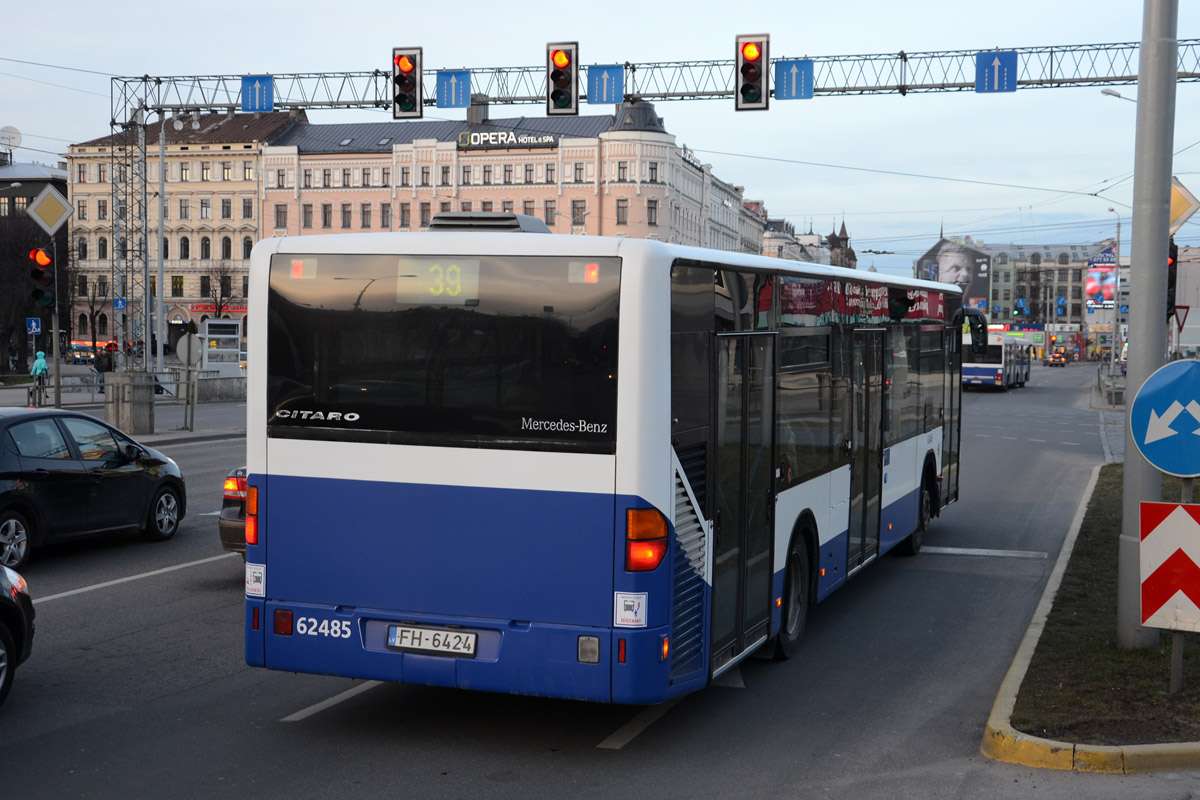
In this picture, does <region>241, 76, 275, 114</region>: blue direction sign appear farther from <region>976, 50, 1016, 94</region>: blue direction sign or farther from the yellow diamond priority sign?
<region>976, 50, 1016, 94</region>: blue direction sign

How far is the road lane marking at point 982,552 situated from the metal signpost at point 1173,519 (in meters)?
6.34

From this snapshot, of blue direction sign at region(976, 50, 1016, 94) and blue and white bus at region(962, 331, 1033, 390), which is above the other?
blue direction sign at region(976, 50, 1016, 94)

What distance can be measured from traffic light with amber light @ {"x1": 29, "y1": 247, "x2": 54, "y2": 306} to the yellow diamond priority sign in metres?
1.09

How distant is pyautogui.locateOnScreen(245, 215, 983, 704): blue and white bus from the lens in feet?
20.8

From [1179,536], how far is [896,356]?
4.67 metres

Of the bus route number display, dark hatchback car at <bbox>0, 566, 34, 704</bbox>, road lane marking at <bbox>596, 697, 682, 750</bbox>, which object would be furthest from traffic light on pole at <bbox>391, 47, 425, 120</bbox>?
road lane marking at <bbox>596, 697, 682, 750</bbox>

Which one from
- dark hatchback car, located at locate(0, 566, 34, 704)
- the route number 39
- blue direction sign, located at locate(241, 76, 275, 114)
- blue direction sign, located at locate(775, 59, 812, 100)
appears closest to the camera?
the route number 39

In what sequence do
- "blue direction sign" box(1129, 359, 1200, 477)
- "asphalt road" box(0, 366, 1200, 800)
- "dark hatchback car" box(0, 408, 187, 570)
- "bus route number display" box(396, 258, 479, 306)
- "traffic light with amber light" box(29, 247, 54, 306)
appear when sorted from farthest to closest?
"traffic light with amber light" box(29, 247, 54, 306) < "dark hatchback car" box(0, 408, 187, 570) < "blue direction sign" box(1129, 359, 1200, 477) < "bus route number display" box(396, 258, 479, 306) < "asphalt road" box(0, 366, 1200, 800)

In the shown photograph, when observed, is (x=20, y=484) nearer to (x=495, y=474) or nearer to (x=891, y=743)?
(x=495, y=474)

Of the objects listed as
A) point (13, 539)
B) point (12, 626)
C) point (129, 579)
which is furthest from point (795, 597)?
point (13, 539)

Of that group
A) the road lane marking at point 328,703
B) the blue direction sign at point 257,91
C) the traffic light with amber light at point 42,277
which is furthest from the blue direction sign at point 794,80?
the road lane marking at point 328,703

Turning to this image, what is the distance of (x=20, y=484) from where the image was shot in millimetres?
11508

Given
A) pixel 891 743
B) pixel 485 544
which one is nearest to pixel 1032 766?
pixel 891 743

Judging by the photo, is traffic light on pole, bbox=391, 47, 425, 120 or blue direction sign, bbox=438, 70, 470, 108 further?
blue direction sign, bbox=438, 70, 470, 108
